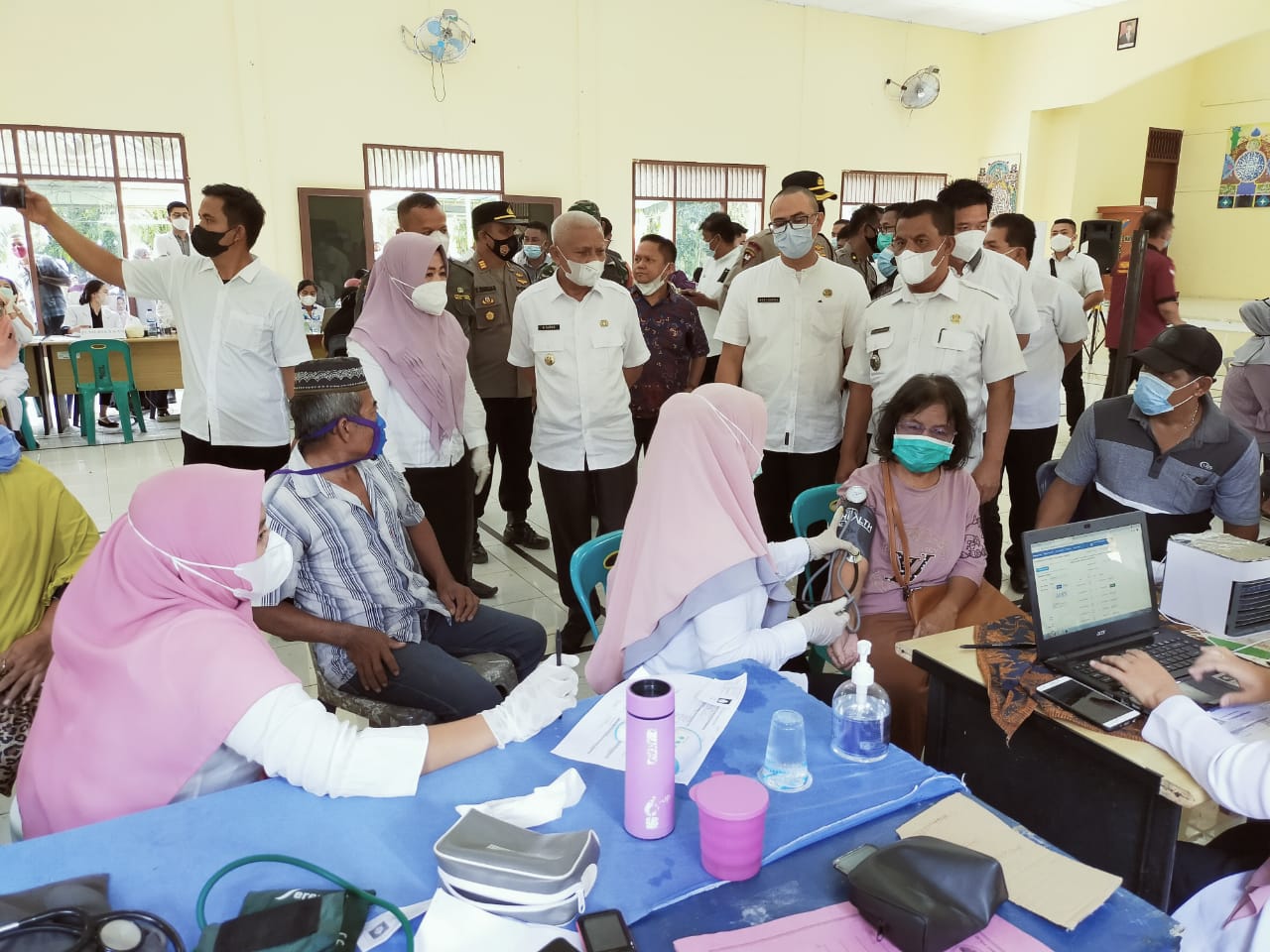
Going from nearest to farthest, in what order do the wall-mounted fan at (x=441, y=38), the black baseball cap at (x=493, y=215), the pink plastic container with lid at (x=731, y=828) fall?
the pink plastic container with lid at (x=731, y=828), the black baseball cap at (x=493, y=215), the wall-mounted fan at (x=441, y=38)

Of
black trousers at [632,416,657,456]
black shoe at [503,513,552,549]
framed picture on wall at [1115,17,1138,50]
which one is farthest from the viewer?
framed picture on wall at [1115,17,1138,50]

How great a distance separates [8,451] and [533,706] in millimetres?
1328

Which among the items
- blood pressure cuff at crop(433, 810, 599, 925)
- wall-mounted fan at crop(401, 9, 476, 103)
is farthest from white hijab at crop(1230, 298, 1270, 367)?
wall-mounted fan at crop(401, 9, 476, 103)

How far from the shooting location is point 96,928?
0.96 meters

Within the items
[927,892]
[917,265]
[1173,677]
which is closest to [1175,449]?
[1173,677]

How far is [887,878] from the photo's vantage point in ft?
3.34

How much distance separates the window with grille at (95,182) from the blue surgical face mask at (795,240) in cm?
690

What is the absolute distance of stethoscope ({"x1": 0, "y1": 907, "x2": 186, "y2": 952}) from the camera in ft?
3.05

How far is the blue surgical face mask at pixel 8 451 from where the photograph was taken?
1845 mm

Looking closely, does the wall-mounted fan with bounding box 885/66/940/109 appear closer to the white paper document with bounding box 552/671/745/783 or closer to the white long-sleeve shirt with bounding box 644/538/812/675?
the white long-sleeve shirt with bounding box 644/538/812/675

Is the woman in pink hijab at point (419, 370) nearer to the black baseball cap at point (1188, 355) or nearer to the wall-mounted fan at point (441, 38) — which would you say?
the black baseball cap at point (1188, 355)

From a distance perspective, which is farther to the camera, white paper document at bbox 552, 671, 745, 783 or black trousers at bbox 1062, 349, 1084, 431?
black trousers at bbox 1062, 349, 1084, 431

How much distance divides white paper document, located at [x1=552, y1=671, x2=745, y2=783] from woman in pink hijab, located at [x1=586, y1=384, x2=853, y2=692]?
0.13 meters

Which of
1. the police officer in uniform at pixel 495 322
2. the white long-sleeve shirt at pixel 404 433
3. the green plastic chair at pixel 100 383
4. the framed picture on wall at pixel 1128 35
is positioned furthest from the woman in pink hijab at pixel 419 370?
the framed picture on wall at pixel 1128 35
